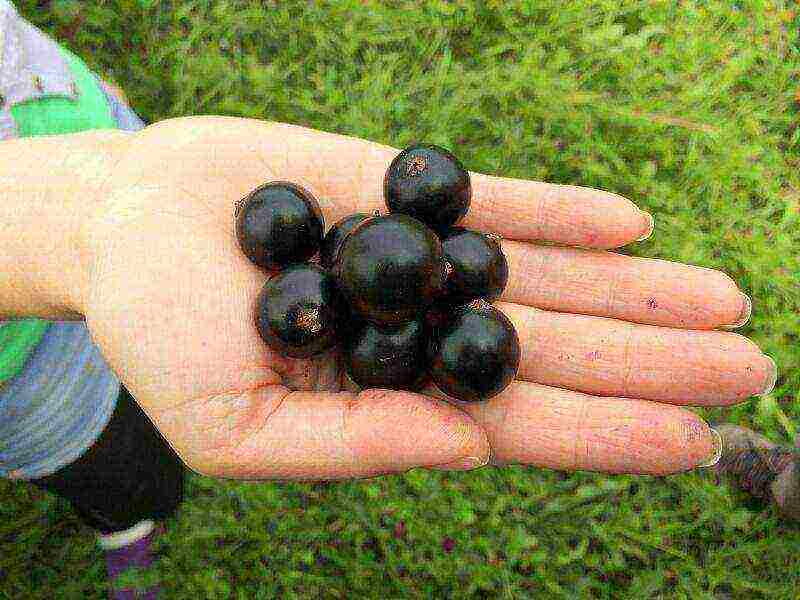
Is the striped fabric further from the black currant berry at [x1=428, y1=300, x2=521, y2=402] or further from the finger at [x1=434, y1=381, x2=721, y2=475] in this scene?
the finger at [x1=434, y1=381, x2=721, y2=475]

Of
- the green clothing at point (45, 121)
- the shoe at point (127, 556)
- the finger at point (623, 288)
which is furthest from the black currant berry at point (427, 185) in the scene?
the shoe at point (127, 556)

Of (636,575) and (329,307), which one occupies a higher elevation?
(329,307)

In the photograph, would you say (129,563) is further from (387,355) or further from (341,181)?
(341,181)

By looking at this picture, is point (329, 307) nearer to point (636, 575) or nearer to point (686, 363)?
point (686, 363)

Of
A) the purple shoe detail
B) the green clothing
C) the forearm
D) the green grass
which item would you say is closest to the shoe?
the purple shoe detail

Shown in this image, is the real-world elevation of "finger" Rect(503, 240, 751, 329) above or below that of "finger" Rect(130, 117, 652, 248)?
below

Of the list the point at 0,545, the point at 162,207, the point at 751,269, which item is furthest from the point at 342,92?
the point at 0,545

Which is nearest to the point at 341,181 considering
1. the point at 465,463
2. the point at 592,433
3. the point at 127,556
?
the point at 465,463
